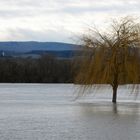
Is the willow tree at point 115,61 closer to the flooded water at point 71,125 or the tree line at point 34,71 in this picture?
the flooded water at point 71,125

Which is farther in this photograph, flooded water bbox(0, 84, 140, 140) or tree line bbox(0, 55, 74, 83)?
tree line bbox(0, 55, 74, 83)

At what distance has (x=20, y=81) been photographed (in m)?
98.8

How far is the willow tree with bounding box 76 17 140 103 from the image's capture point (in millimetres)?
37906

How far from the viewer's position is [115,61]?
37969 millimetres

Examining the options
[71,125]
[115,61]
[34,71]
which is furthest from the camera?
[34,71]

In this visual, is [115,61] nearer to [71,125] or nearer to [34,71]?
[71,125]

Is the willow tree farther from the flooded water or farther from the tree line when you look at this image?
the tree line

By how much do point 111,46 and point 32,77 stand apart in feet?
191

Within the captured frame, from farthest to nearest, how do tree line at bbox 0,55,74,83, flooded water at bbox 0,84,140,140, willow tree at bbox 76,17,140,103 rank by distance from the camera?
tree line at bbox 0,55,74,83, willow tree at bbox 76,17,140,103, flooded water at bbox 0,84,140,140

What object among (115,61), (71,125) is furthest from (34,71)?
(71,125)

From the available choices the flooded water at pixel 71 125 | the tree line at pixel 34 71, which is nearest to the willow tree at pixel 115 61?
the flooded water at pixel 71 125

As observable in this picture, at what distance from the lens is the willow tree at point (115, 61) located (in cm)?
3791

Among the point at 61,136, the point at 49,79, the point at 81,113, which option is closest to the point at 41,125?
the point at 61,136

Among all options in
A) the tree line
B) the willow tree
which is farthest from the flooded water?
the tree line
